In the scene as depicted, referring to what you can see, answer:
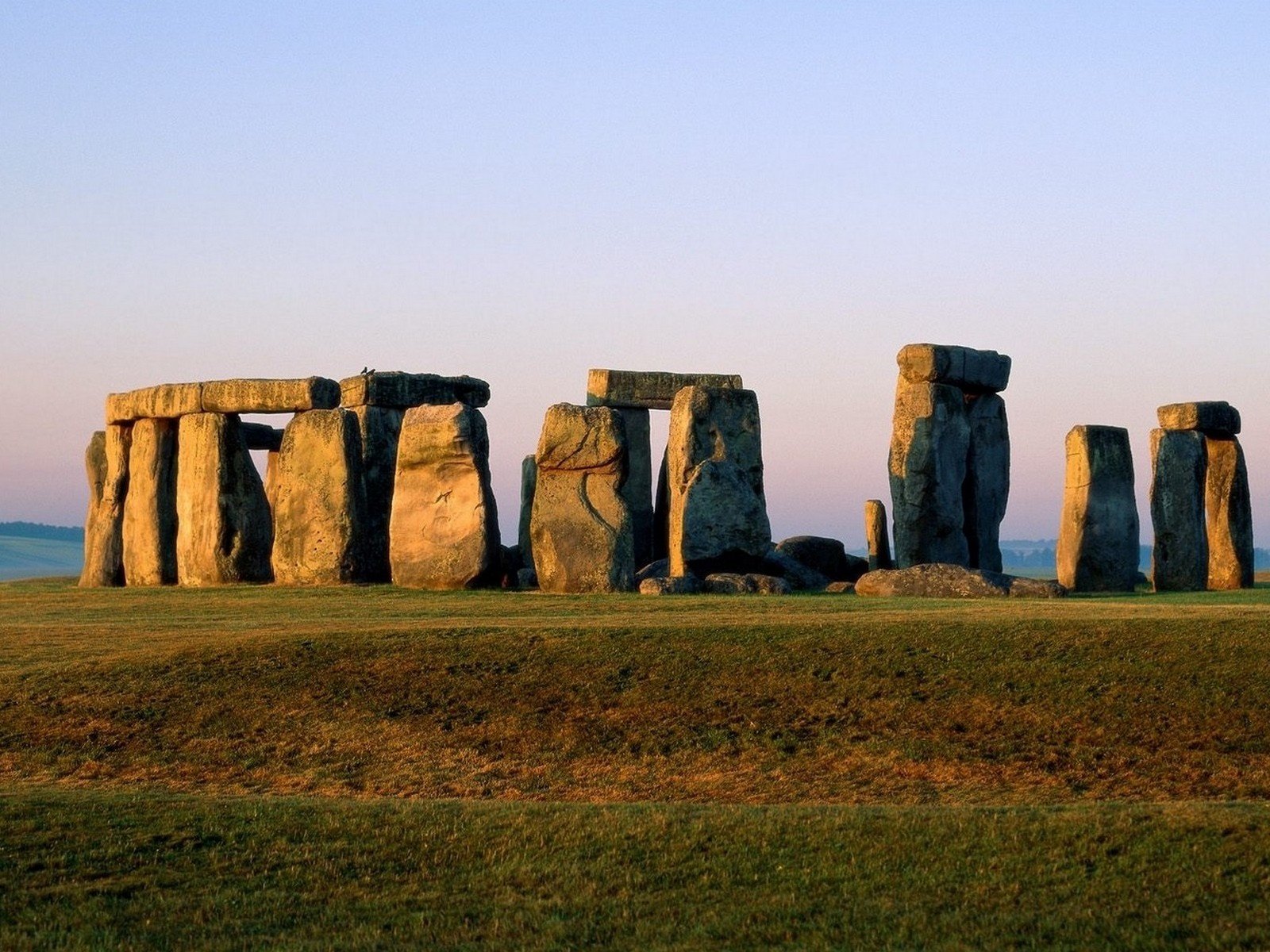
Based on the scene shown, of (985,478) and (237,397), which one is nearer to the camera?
(237,397)

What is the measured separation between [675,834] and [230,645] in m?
8.02

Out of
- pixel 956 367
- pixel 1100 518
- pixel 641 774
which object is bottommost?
pixel 641 774

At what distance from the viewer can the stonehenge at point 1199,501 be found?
2666cm

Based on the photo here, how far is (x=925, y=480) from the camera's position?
2758 centimetres

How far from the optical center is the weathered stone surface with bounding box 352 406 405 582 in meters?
27.1

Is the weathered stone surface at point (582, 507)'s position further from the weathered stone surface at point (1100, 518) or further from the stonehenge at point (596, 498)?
the weathered stone surface at point (1100, 518)

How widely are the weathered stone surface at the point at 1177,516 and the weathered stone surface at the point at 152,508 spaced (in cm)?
1586

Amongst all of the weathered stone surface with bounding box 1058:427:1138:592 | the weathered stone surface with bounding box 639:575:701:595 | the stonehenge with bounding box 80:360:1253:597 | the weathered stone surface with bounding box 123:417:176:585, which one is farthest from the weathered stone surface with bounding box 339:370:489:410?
the weathered stone surface with bounding box 1058:427:1138:592

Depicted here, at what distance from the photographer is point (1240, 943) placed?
8.48 metres

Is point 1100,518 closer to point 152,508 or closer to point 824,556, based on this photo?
point 824,556

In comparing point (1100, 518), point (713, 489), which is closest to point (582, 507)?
point (713, 489)

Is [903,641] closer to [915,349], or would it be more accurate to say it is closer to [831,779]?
[831,779]

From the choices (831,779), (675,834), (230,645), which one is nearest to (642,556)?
(230,645)

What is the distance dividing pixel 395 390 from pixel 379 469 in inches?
59.9
